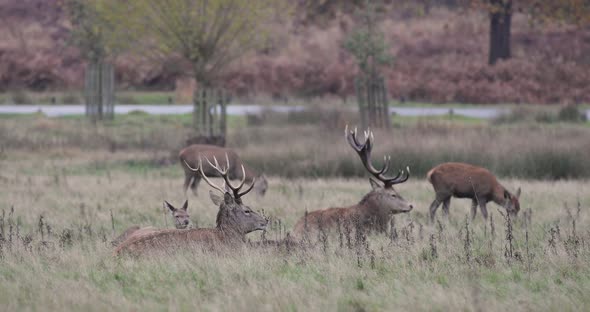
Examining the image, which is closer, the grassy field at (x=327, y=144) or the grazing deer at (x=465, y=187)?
the grazing deer at (x=465, y=187)

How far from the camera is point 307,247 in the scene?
923 cm

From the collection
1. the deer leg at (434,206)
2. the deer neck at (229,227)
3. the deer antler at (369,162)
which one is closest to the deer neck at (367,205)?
the deer antler at (369,162)

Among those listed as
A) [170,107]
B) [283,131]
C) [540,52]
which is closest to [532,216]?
[283,131]

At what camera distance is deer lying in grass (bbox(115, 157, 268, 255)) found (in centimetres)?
898

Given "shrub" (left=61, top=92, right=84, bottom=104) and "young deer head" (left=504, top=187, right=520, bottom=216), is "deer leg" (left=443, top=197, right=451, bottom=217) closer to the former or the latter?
"young deer head" (left=504, top=187, right=520, bottom=216)

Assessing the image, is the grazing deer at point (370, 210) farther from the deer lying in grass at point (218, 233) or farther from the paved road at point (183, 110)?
the paved road at point (183, 110)

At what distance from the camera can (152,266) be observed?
842 centimetres

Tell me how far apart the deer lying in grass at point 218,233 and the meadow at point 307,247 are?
0.58 ft

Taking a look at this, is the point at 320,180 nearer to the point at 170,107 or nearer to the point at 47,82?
the point at 170,107

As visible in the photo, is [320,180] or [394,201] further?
[320,180]

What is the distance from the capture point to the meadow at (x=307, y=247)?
7.46 metres

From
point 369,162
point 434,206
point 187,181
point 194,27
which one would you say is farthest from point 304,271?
point 194,27

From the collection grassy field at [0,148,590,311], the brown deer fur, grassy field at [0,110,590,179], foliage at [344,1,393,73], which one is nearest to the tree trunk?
foliage at [344,1,393,73]

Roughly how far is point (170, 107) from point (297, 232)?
25.9 metres
